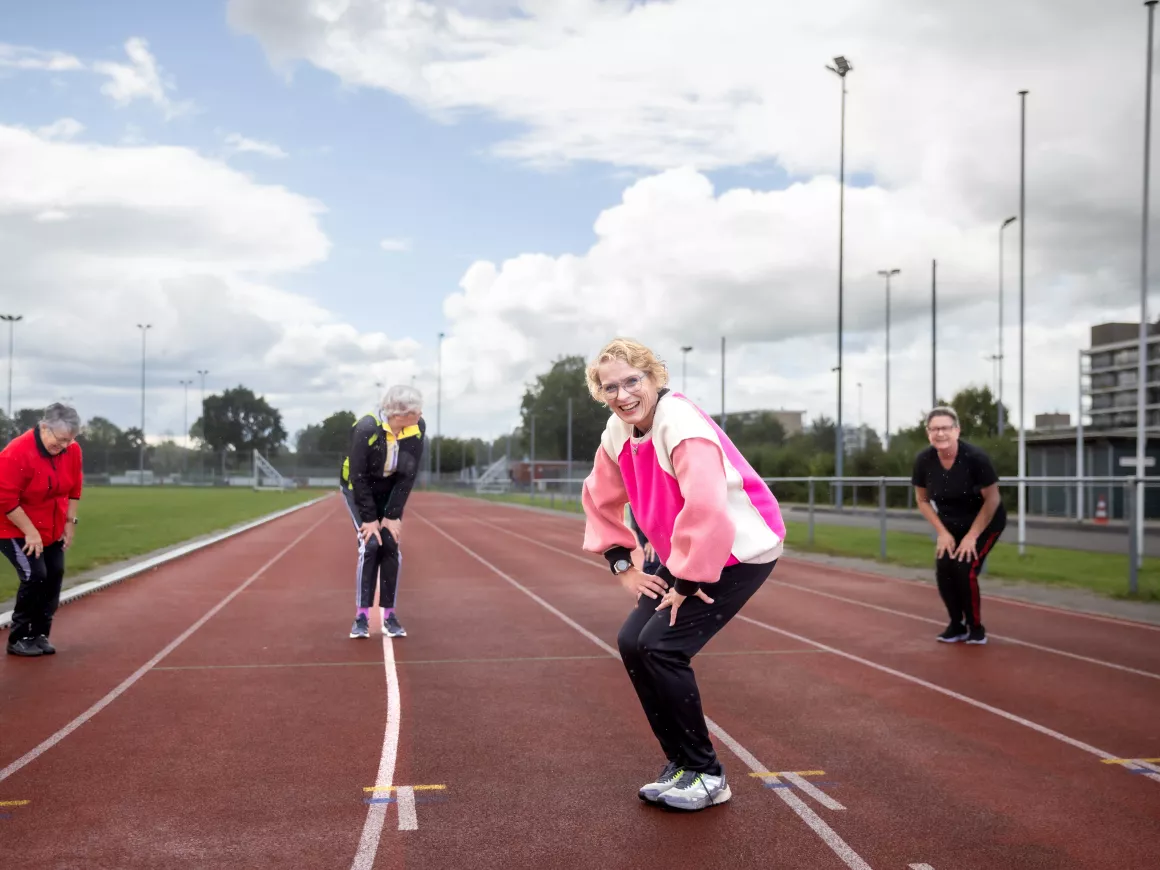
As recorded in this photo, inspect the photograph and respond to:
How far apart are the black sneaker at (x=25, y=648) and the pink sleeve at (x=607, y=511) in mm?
5207

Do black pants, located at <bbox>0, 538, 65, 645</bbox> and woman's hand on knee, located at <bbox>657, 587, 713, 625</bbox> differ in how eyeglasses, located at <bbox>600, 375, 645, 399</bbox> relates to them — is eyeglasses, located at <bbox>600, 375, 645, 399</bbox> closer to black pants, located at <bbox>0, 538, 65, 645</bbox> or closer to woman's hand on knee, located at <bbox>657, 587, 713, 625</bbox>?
woman's hand on knee, located at <bbox>657, 587, 713, 625</bbox>

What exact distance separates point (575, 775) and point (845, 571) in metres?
10.9

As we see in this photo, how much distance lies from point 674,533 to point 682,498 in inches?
7.7

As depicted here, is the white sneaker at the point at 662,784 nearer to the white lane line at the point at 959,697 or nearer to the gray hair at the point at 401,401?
the white lane line at the point at 959,697

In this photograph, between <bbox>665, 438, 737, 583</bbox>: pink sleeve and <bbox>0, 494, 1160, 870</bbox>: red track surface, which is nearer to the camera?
<bbox>665, 438, 737, 583</bbox>: pink sleeve

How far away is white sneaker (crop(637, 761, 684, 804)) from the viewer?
4223 millimetres

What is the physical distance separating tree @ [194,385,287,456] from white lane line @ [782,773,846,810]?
127m

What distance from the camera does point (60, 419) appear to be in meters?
7.06

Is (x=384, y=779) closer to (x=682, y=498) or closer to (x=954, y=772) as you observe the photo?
(x=682, y=498)

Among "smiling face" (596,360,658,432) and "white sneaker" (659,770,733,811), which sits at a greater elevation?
"smiling face" (596,360,658,432)

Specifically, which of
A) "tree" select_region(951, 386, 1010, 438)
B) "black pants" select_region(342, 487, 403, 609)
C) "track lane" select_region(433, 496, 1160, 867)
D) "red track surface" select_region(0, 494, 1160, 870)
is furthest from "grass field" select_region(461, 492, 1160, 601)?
"tree" select_region(951, 386, 1010, 438)

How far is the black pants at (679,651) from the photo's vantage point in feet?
13.1

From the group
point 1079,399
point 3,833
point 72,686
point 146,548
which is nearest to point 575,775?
point 3,833

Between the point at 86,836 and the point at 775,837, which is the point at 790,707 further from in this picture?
the point at 86,836
